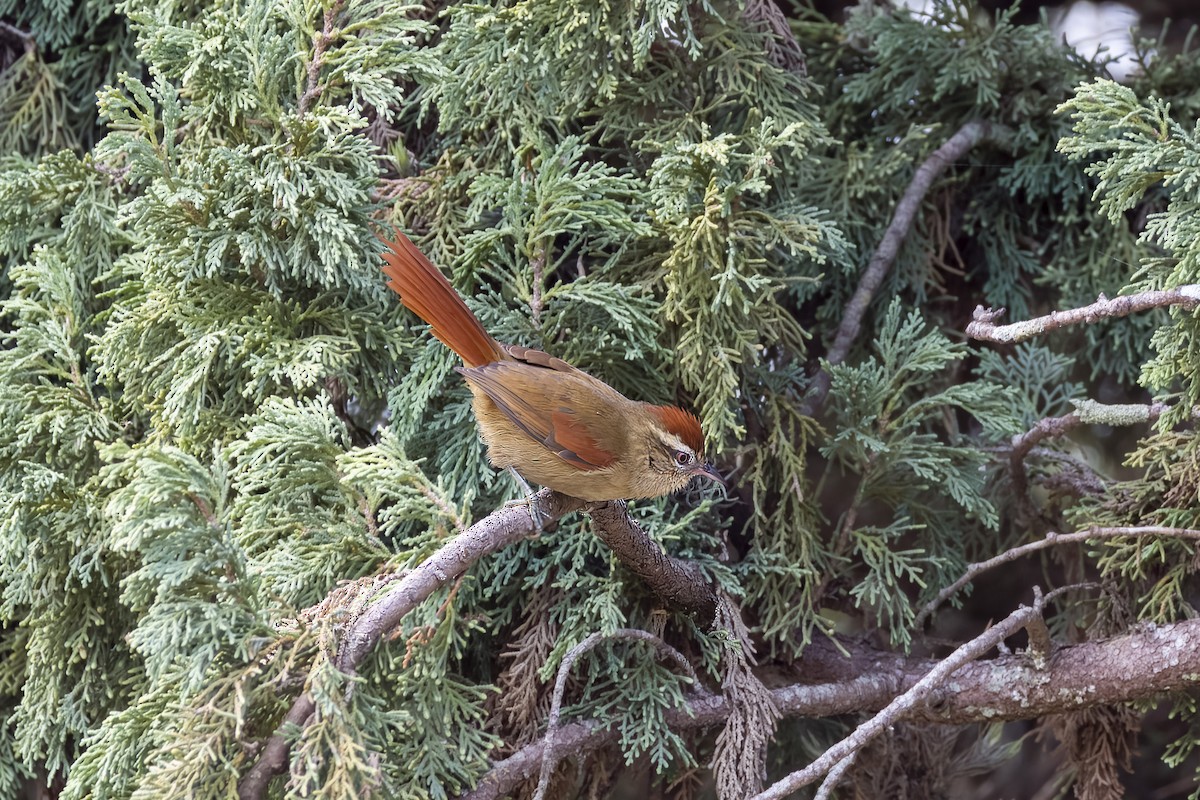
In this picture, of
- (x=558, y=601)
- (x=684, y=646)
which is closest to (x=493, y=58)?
(x=558, y=601)

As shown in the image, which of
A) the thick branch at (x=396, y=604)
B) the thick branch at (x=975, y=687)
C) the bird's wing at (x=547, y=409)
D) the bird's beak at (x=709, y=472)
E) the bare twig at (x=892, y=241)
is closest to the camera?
the thick branch at (x=396, y=604)

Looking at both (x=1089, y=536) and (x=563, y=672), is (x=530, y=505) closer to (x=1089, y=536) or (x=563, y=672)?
(x=563, y=672)

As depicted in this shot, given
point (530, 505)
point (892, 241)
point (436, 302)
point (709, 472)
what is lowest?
point (892, 241)

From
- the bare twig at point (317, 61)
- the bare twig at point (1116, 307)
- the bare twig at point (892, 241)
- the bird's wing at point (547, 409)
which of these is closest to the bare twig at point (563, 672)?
the bird's wing at point (547, 409)

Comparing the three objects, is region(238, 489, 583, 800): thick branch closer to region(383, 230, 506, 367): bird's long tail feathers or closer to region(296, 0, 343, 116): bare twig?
region(383, 230, 506, 367): bird's long tail feathers

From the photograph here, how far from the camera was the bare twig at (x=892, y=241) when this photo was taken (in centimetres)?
382

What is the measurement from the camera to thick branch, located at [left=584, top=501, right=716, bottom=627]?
9.48ft

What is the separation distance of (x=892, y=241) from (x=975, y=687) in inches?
62.9

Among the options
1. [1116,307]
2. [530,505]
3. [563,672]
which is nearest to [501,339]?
[530,505]

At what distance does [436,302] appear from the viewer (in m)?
3.06

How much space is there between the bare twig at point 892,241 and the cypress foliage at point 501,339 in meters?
0.13

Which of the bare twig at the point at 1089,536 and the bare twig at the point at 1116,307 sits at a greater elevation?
the bare twig at the point at 1116,307

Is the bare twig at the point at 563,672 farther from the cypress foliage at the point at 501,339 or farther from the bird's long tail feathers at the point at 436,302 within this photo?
the bird's long tail feathers at the point at 436,302

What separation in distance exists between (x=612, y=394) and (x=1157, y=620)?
1.66 meters
